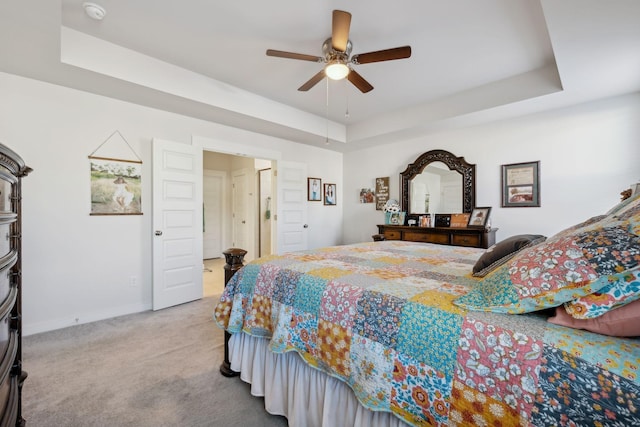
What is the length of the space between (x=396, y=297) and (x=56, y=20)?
8.94 ft

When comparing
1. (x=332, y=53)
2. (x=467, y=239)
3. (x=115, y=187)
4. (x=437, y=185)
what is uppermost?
(x=332, y=53)

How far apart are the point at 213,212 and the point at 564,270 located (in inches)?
261

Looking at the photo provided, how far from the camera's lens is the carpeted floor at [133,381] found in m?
1.55

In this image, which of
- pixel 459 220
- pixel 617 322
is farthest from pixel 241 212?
pixel 617 322

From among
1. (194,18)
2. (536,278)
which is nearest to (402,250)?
(536,278)

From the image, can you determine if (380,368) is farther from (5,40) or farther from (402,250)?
(5,40)

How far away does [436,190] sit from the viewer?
4.28m

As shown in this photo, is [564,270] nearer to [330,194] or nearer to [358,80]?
[358,80]

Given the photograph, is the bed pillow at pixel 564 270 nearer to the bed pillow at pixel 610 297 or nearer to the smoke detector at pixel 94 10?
the bed pillow at pixel 610 297

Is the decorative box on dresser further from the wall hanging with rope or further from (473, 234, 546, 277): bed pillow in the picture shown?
the wall hanging with rope

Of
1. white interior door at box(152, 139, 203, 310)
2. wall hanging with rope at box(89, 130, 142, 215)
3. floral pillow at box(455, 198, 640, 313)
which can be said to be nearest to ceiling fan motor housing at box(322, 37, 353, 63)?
floral pillow at box(455, 198, 640, 313)

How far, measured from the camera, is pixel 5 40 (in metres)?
2.01

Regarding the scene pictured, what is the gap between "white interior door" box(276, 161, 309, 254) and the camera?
14.9ft

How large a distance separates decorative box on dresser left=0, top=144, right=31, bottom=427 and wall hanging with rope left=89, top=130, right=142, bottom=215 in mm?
2038
